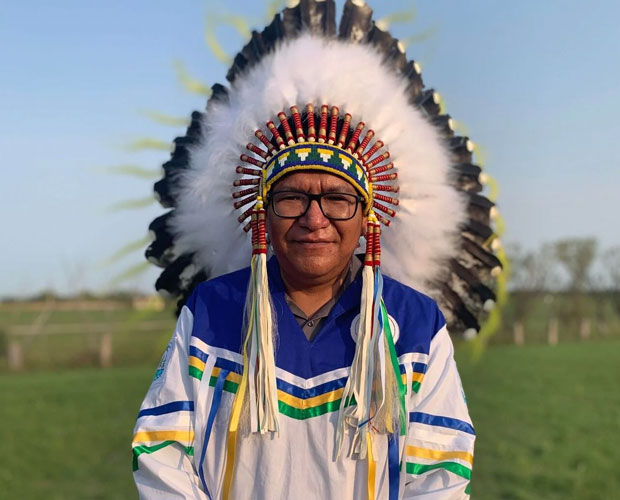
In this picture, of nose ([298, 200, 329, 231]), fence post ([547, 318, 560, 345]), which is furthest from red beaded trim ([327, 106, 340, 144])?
fence post ([547, 318, 560, 345])

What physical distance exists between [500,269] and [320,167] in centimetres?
101

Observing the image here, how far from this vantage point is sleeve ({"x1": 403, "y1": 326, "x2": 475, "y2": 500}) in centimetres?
191

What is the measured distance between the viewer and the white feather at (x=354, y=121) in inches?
89.5

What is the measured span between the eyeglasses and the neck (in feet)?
0.68

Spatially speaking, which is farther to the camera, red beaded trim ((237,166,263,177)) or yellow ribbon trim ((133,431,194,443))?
red beaded trim ((237,166,263,177))

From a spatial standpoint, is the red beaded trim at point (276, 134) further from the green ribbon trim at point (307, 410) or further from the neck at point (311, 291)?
the green ribbon trim at point (307, 410)

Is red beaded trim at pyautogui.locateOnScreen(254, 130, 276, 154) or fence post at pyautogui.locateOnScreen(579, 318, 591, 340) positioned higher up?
red beaded trim at pyautogui.locateOnScreen(254, 130, 276, 154)

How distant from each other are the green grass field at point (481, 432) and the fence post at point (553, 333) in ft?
33.1

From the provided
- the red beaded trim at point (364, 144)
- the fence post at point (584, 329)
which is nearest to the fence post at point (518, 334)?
the fence post at point (584, 329)

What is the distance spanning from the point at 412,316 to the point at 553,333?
25632mm

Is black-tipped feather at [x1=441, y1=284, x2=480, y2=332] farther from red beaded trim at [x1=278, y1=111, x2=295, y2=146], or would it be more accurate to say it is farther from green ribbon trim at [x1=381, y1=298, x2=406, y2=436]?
red beaded trim at [x1=278, y1=111, x2=295, y2=146]

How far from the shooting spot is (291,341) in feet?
6.80

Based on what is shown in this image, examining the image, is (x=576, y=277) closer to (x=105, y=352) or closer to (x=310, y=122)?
(x=105, y=352)

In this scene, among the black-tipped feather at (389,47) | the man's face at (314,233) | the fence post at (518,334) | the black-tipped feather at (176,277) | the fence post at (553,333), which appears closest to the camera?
the man's face at (314,233)
